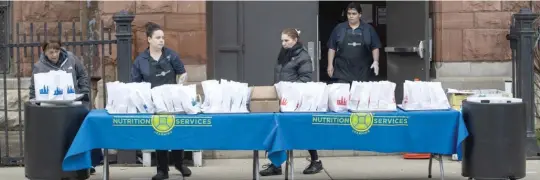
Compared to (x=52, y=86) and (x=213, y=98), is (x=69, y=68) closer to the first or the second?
(x=52, y=86)

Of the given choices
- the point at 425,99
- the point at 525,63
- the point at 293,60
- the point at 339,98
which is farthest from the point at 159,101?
the point at 525,63

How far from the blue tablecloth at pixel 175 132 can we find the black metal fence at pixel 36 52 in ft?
6.70

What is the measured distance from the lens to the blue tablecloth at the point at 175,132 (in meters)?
8.33

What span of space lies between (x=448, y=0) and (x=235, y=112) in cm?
476

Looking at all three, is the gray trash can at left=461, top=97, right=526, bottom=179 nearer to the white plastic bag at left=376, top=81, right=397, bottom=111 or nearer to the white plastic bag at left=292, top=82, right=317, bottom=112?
the white plastic bag at left=376, top=81, right=397, bottom=111

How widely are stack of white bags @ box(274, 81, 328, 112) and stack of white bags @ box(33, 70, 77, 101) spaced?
194 cm

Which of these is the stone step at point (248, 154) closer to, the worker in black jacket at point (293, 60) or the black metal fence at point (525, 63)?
the worker in black jacket at point (293, 60)

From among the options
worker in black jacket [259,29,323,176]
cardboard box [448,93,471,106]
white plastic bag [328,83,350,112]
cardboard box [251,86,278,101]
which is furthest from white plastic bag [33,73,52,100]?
cardboard box [448,93,471,106]

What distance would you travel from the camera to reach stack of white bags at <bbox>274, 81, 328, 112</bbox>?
8.45m

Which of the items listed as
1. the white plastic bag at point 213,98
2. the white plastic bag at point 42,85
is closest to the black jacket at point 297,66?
the white plastic bag at point 213,98

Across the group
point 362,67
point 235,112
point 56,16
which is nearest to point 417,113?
point 235,112

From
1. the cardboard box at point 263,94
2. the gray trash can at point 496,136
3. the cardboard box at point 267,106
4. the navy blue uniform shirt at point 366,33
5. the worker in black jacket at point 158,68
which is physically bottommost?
the gray trash can at point 496,136

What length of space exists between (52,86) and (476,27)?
5914mm

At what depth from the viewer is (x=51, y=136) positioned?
8.44 metres
